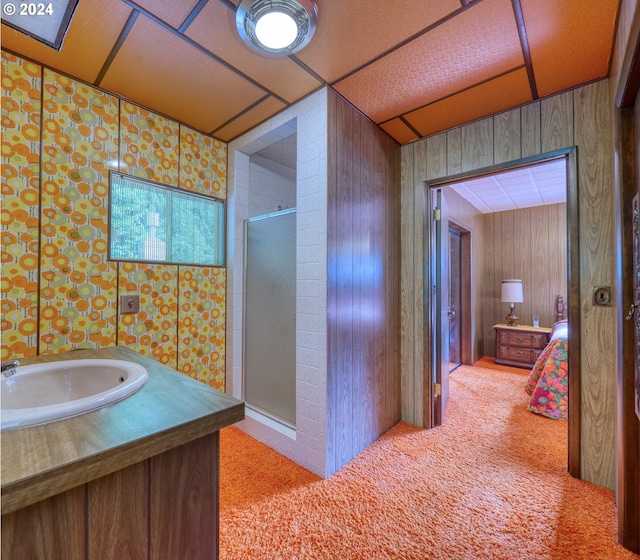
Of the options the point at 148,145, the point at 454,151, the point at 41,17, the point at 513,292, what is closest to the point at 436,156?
the point at 454,151

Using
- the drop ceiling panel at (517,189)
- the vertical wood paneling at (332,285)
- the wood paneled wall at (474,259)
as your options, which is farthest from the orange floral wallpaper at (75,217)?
the wood paneled wall at (474,259)

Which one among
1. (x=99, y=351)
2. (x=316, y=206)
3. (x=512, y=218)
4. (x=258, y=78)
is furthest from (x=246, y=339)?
(x=512, y=218)

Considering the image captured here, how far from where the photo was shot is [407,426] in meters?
2.41

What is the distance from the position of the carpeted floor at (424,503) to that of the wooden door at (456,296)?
2023 mm

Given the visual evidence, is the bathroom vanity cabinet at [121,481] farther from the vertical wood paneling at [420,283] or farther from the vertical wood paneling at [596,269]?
the vertical wood paneling at [596,269]

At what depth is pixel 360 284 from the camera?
2.06 metres

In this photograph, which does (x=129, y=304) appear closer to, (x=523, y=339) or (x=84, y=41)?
(x=84, y=41)

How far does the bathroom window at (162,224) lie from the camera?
1873mm

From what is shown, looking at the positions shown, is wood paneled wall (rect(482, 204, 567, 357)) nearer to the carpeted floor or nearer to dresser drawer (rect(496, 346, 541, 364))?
dresser drawer (rect(496, 346, 541, 364))

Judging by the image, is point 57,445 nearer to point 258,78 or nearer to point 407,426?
point 258,78

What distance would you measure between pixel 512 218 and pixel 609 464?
12.8ft

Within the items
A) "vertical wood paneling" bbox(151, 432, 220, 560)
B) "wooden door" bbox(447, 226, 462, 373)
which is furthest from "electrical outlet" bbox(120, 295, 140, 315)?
"wooden door" bbox(447, 226, 462, 373)

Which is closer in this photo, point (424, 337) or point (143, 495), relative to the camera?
point (143, 495)

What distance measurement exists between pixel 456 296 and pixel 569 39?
3.37 meters
